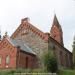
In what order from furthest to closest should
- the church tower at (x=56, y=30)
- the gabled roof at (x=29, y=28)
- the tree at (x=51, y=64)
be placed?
1. the church tower at (x=56, y=30)
2. the gabled roof at (x=29, y=28)
3. the tree at (x=51, y=64)

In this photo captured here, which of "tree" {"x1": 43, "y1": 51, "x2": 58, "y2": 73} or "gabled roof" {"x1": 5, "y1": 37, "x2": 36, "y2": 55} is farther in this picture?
"gabled roof" {"x1": 5, "y1": 37, "x2": 36, "y2": 55}

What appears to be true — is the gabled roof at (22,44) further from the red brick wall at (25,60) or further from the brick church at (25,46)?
the red brick wall at (25,60)

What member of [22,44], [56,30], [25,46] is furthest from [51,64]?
[56,30]

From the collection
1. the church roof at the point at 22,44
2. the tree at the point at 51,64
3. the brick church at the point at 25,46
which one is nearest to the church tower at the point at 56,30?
the brick church at the point at 25,46

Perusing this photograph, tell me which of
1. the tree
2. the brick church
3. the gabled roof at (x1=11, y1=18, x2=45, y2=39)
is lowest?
the tree

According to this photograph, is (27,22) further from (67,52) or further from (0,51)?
(67,52)

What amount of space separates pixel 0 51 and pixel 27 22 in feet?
30.4

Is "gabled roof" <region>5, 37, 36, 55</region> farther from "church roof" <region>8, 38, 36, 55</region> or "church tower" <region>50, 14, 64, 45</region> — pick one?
"church tower" <region>50, 14, 64, 45</region>

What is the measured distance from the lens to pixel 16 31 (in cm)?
4428

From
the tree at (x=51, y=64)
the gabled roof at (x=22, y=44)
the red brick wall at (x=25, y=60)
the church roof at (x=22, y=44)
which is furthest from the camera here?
the church roof at (x=22, y=44)

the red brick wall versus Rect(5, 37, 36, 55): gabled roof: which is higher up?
Rect(5, 37, 36, 55): gabled roof

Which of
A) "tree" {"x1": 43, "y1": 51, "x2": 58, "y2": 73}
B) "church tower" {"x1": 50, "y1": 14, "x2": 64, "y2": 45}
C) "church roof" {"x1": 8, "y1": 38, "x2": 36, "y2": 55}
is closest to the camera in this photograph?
"tree" {"x1": 43, "y1": 51, "x2": 58, "y2": 73}

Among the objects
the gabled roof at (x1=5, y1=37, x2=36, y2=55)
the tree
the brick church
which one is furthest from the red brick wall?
the tree

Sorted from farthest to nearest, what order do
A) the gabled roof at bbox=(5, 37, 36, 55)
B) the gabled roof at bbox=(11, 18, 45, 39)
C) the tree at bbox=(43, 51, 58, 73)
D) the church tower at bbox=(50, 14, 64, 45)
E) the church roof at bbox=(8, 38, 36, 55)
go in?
the church tower at bbox=(50, 14, 64, 45) → the gabled roof at bbox=(11, 18, 45, 39) → the church roof at bbox=(8, 38, 36, 55) → the gabled roof at bbox=(5, 37, 36, 55) → the tree at bbox=(43, 51, 58, 73)
